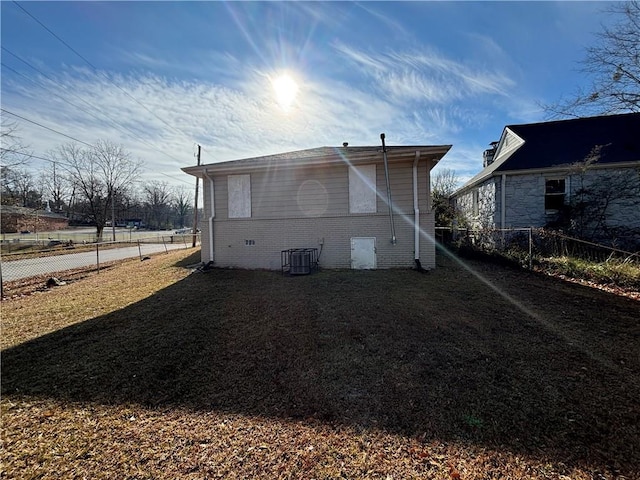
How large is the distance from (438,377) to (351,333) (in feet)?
4.15

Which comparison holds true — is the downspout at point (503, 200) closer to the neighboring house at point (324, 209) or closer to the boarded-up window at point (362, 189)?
the neighboring house at point (324, 209)

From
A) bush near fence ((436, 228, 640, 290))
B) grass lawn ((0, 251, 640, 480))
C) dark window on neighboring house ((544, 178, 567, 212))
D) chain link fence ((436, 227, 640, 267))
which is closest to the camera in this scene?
grass lawn ((0, 251, 640, 480))

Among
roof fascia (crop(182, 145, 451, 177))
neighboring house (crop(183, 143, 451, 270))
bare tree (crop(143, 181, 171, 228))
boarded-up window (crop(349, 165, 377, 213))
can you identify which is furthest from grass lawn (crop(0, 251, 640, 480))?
bare tree (crop(143, 181, 171, 228))

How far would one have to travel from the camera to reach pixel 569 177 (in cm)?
991

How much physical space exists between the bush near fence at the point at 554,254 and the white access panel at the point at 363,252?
3819 mm

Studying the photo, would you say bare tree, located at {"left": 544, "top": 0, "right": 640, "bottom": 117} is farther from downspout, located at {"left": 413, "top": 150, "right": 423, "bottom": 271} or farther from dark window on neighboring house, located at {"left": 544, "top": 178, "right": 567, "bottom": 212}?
downspout, located at {"left": 413, "top": 150, "right": 423, "bottom": 271}

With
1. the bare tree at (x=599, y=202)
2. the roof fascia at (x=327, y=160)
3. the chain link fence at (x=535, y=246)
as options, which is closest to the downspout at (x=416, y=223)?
the roof fascia at (x=327, y=160)

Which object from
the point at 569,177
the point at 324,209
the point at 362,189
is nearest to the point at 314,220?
the point at 324,209

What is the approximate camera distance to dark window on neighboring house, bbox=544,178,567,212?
10.1 m

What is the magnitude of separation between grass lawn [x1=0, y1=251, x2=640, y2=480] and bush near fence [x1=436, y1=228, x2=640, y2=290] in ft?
5.31

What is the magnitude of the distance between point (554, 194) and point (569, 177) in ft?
2.37

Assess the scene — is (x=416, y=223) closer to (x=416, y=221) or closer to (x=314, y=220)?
(x=416, y=221)

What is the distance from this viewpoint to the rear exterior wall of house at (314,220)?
7.77 m

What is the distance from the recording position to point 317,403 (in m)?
2.41
